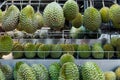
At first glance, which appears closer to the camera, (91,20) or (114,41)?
(91,20)

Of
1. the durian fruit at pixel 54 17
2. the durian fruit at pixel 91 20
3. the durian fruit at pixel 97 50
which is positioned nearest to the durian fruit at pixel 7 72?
the durian fruit at pixel 54 17

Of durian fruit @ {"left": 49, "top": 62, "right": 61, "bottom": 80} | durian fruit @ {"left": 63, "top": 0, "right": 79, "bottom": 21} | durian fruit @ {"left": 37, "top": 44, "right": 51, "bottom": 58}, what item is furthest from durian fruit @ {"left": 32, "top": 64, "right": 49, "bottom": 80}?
durian fruit @ {"left": 37, "top": 44, "right": 51, "bottom": 58}

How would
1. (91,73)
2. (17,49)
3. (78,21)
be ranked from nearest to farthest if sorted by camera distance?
(91,73)
(78,21)
(17,49)

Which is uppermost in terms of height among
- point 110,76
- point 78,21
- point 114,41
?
point 78,21

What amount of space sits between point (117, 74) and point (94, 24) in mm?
419

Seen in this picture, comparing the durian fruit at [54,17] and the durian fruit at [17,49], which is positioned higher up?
the durian fruit at [54,17]

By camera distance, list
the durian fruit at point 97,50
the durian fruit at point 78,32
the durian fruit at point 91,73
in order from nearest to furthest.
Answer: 1. the durian fruit at point 91,73
2. the durian fruit at point 78,32
3. the durian fruit at point 97,50

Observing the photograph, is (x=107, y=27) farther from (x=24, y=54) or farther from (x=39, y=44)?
(x=24, y=54)

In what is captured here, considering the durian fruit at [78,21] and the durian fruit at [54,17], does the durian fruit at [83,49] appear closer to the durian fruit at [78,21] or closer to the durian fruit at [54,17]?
the durian fruit at [78,21]

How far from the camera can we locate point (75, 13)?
1235 mm

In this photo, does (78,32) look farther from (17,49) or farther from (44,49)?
(17,49)

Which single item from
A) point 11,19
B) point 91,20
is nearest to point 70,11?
point 91,20

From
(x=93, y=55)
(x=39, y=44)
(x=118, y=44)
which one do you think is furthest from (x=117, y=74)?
(x=39, y=44)

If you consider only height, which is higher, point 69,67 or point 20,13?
point 20,13
